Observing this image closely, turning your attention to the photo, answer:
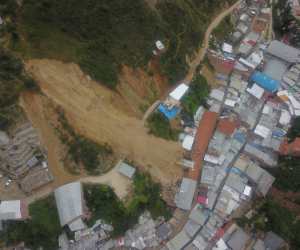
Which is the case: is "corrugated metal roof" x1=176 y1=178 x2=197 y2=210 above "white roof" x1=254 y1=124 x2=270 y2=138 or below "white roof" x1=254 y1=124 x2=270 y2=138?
below

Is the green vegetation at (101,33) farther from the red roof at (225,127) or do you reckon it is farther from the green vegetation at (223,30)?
the red roof at (225,127)

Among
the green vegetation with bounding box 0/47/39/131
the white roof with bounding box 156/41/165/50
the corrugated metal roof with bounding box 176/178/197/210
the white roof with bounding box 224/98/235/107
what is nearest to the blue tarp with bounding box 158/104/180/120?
the white roof with bounding box 156/41/165/50

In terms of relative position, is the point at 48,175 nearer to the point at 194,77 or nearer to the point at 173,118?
the point at 173,118

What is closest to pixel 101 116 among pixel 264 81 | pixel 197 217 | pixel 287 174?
pixel 197 217

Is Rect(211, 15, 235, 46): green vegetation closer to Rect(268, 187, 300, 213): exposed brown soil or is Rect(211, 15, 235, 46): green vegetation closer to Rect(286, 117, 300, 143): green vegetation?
Rect(286, 117, 300, 143): green vegetation

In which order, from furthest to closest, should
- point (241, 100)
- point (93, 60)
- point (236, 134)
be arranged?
point (241, 100) → point (236, 134) → point (93, 60)

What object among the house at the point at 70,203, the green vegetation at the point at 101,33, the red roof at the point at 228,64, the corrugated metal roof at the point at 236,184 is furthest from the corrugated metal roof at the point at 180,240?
the red roof at the point at 228,64

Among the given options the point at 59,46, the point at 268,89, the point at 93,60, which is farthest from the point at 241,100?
the point at 59,46
